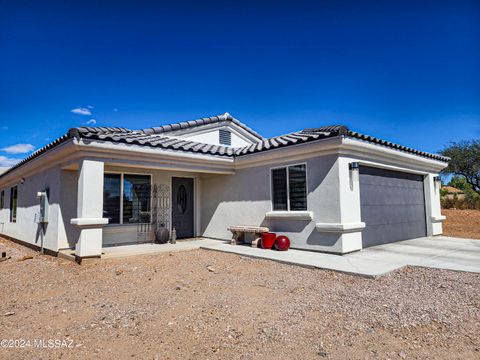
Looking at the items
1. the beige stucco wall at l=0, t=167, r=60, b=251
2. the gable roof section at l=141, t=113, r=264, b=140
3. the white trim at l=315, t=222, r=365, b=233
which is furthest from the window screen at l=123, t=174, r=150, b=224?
the white trim at l=315, t=222, r=365, b=233

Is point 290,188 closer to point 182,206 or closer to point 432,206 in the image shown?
point 182,206

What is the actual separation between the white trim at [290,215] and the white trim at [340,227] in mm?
368

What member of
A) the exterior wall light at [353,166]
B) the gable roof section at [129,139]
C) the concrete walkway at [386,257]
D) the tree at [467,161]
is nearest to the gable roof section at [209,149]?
the gable roof section at [129,139]

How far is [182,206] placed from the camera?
40.1 feet

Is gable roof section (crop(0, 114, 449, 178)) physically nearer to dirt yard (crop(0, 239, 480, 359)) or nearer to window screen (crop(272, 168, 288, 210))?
window screen (crop(272, 168, 288, 210))

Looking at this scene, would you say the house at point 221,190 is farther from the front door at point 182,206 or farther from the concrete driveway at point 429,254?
the concrete driveway at point 429,254

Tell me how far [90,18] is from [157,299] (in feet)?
31.1

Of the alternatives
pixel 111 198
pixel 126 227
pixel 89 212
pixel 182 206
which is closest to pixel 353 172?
pixel 182 206

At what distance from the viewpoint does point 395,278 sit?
5750 mm

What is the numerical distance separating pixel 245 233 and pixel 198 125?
6025 millimetres

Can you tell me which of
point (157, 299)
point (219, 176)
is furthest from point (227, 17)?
point (157, 299)

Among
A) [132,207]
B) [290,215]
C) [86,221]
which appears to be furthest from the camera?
[132,207]

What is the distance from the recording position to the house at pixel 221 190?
8.11m

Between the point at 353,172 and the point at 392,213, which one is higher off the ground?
the point at 353,172
